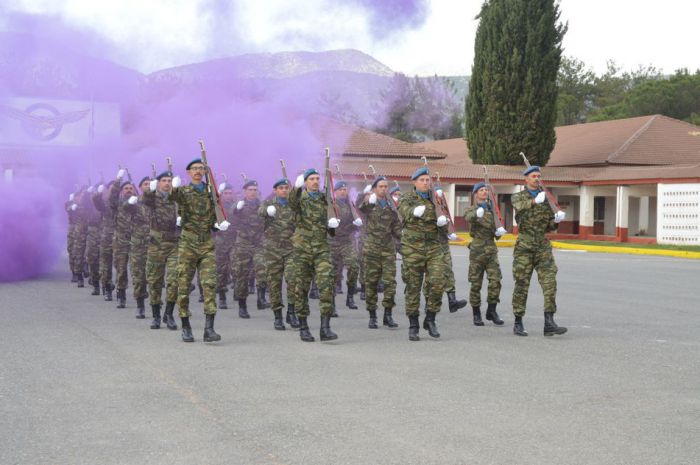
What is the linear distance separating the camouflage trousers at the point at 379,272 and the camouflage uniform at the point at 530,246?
1551 millimetres

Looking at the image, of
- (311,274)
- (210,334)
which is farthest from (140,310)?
(311,274)

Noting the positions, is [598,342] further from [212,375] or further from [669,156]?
[669,156]

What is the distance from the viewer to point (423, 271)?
31.9 ft

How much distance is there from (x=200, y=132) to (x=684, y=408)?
1378cm

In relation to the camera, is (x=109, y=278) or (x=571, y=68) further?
(x=571, y=68)

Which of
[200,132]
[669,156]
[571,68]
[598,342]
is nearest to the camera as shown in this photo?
[598,342]

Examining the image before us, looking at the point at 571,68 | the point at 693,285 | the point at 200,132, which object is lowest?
the point at 693,285

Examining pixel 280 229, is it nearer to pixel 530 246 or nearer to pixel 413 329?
pixel 413 329

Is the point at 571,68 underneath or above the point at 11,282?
above

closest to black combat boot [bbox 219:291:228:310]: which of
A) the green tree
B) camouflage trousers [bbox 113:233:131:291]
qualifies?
camouflage trousers [bbox 113:233:131:291]

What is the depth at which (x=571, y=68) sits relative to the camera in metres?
73.1

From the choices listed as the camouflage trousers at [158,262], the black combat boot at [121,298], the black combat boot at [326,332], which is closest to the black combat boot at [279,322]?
the black combat boot at [326,332]

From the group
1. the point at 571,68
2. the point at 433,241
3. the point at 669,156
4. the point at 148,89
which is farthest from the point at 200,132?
the point at 571,68

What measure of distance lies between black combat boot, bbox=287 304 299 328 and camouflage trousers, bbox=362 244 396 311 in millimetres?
916
